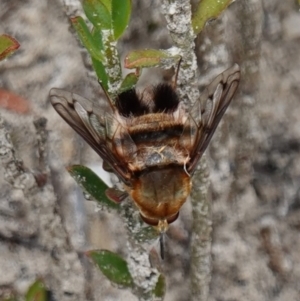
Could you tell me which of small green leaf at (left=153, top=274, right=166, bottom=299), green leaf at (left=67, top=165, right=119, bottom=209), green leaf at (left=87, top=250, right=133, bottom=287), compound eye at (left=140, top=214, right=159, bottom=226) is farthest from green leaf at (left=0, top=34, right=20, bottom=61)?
small green leaf at (left=153, top=274, right=166, bottom=299)

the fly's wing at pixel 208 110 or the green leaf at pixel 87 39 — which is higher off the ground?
the green leaf at pixel 87 39

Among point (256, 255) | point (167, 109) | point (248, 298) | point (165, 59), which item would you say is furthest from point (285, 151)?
point (165, 59)

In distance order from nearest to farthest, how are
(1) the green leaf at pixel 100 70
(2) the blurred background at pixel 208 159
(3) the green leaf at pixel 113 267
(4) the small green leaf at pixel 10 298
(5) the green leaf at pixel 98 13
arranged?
(5) the green leaf at pixel 98 13 < (1) the green leaf at pixel 100 70 < (3) the green leaf at pixel 113 267 < (4) the small green leaf at pixel 10 298 < (2) the blurred background at pixel 208 159

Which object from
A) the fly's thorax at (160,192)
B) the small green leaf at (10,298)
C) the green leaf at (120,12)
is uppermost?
the green leaf at (120,12)

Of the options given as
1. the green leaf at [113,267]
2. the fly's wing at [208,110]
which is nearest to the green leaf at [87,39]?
the fly's wing at [208,110]

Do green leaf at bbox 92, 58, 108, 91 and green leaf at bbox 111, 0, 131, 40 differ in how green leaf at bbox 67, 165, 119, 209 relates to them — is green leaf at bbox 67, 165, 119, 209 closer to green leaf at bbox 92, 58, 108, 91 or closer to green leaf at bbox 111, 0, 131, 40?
green leaf at bbox 92, 58, 108, 91

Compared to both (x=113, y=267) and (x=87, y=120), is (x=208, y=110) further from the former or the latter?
(x=113, y=267)

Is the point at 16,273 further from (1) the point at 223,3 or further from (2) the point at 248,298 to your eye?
(1) the point at 223,3

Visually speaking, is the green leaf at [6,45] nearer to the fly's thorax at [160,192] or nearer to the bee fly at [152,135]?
the bee fly at [152,135]
